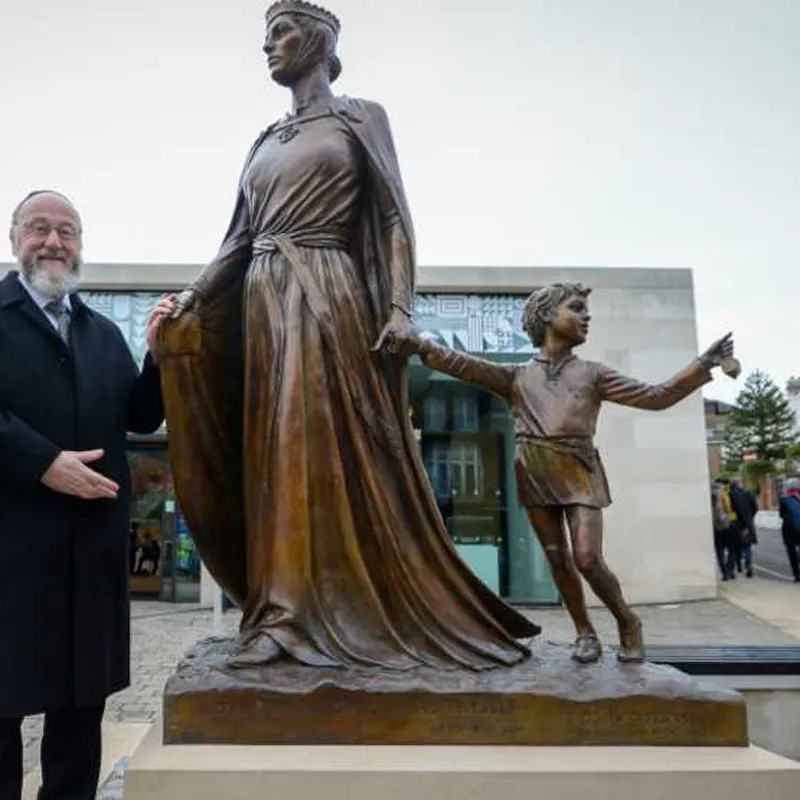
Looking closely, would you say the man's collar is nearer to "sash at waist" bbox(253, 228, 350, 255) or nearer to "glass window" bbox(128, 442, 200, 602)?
"sash at waist" bbox(253, 228, 350, 255)

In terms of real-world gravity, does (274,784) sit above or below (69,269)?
below

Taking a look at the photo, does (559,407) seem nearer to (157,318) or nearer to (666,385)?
(666,385)

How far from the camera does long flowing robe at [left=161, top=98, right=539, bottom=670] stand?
2803 mm

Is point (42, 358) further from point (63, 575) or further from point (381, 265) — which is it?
point (381, 265)

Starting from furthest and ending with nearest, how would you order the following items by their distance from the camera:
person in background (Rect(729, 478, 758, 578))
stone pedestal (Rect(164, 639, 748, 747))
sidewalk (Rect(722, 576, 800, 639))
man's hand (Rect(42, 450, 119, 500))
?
person in background (Rect(729, 478, 758, 578)), sidewalk (Rect(722, 576, 800, 639)), man's hand (Rect(42, 450, 119, 500)), stone pedestal (Rect(164, 639, 748, 747))

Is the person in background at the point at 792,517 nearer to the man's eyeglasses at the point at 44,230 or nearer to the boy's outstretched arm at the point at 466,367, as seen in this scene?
the boy's outstretched arm at the point at 466,367

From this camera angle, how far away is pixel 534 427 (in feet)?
9.77

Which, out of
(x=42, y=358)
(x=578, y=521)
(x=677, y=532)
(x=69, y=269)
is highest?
(x=69, y=269)

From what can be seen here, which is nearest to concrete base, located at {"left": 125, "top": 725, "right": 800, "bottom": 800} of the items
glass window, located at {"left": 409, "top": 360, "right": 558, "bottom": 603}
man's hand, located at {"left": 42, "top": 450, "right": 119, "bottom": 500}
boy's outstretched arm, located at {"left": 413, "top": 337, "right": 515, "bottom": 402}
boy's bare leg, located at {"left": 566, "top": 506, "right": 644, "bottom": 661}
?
boy's bare leg, located at {"left": 566, "top": 506, "right": 644, "bottom": 661}

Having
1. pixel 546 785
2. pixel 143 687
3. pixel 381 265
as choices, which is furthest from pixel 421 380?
pixel 546 785

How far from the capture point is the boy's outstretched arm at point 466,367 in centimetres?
300

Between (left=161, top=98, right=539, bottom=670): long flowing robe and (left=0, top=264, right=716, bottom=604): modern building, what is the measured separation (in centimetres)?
991

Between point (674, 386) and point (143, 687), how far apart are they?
630cm

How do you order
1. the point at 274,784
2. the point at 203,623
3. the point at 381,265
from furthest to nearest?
the point at 203,623 < the point at 381,265 < the point at 274,784
